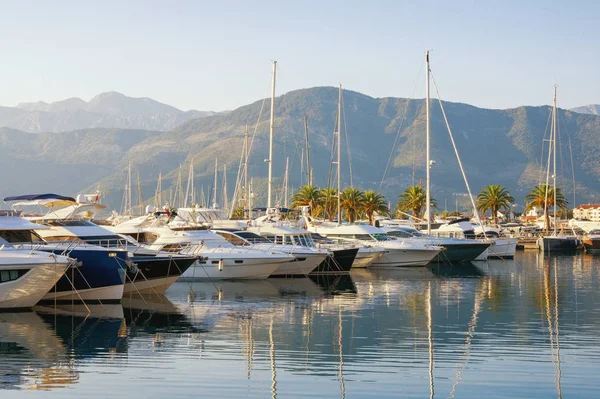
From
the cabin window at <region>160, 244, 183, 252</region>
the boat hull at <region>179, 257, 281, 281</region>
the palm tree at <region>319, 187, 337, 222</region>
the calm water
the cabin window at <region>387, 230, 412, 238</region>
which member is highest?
the palm tree at <region>319, 187, 337, 222</region>

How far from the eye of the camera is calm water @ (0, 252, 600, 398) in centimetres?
1992

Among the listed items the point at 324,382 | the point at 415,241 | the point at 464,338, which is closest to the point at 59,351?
the point at 324,382

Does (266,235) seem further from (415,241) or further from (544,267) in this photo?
(544,267)

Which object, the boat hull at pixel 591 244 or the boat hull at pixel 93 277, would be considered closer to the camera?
the boat hull at pixel 93 277

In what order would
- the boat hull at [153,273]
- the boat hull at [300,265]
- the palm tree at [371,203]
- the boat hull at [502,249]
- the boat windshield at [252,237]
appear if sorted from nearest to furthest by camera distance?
the boat hull at [153,273] → the boat hull at [300,265] → the boat windshield at [252,237] → the boat hull at [502,249] → the palm tree at [371,203]

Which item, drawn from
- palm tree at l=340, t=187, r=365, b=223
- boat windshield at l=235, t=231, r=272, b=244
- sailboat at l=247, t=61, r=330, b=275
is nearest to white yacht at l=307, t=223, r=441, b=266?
sailboat at l=247, t=61, r=330, b=275

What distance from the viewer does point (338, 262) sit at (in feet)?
173

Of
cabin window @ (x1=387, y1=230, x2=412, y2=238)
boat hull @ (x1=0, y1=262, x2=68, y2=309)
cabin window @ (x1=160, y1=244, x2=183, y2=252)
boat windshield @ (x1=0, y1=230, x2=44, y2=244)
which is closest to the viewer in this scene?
boat hull @ (x1=0, y1=262, x2=68, y2=309)

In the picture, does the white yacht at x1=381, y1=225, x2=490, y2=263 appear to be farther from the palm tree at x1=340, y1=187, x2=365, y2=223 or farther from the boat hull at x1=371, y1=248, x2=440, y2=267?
the palm tree at x1=340, y1=187, x2=365, y2=223

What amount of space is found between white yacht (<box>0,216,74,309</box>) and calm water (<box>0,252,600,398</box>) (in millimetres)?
600

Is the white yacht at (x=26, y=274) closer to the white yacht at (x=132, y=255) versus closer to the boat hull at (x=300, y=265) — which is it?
the white yacht at (x=132, y=255)

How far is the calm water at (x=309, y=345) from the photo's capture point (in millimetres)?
19922

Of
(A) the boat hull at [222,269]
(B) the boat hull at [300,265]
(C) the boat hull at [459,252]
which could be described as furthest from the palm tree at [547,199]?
(A) the boat hull at [222,269]

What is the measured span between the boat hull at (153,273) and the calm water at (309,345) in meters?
0.98
